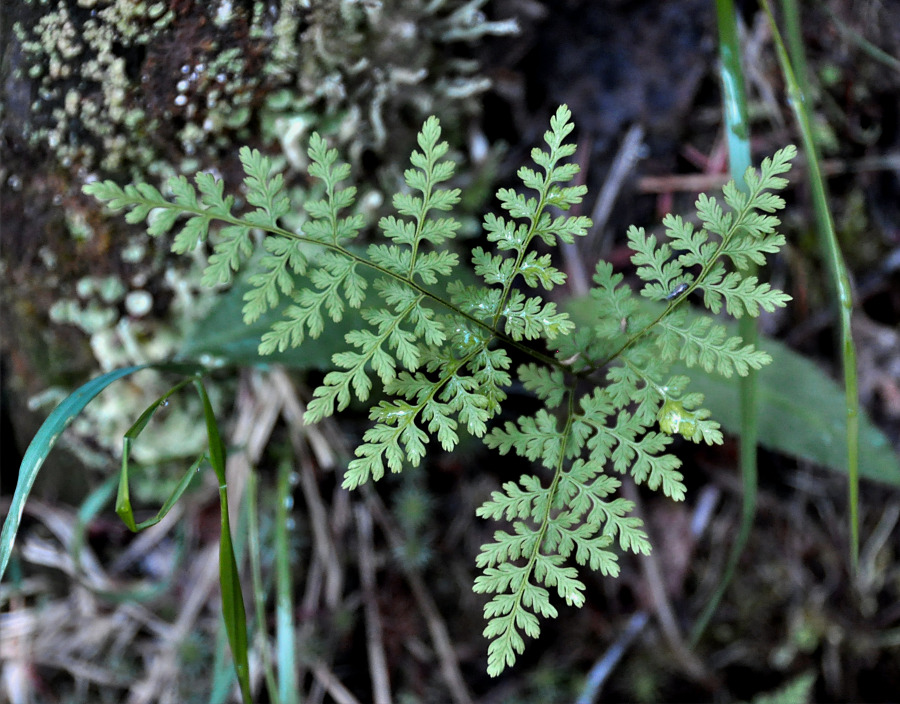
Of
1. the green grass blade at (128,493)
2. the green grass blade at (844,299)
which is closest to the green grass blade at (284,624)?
A: the green grass blade at (128,493)

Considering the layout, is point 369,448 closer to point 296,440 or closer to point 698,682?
point 296,440

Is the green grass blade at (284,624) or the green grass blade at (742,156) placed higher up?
the green grass blade at (742,156)

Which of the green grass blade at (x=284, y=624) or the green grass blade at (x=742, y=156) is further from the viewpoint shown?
the green grass blade at (x=284, y=624)

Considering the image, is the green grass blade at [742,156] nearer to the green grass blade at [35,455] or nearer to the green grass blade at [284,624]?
the green grass blade at [284,624]

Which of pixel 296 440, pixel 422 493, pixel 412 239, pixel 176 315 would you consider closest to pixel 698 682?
pixel 422 493

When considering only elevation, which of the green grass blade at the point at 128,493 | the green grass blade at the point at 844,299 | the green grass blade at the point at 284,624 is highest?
the green grass blade at the point at 128,493

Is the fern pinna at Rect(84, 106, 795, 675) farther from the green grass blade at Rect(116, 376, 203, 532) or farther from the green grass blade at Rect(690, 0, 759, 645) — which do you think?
the green grass blade at Rect(690, 0, 759, 645)

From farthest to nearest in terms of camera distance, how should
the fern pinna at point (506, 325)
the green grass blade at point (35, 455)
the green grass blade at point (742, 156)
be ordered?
1. the green grass blade at point (742, 156)
2. the green grass blade at point (35, 455)
3. the fern pinna at point (506, 325)

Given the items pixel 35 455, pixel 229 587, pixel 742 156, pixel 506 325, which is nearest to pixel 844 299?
pixel 742 156
